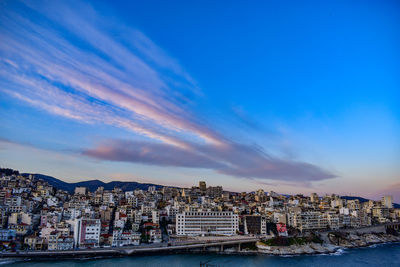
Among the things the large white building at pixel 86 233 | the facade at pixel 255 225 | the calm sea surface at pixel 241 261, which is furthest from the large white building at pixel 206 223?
the large white building at pixel 86 233

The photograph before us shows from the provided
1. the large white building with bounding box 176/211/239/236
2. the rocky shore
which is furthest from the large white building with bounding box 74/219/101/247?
the rocky shore

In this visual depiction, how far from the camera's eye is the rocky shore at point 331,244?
117ft

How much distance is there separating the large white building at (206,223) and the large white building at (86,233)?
10.1 metres

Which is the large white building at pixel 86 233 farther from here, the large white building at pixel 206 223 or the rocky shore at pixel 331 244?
the rocky shore at pixel 331 244

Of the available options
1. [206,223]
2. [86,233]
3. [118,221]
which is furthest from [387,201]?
[86,233]

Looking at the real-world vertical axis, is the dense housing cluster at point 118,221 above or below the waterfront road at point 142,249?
above

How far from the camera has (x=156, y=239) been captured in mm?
35531

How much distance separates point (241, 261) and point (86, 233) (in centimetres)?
1552

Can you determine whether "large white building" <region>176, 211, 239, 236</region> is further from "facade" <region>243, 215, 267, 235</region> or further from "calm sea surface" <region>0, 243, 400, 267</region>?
"calm sea surface" <region>0, 243, 400, 267</region>

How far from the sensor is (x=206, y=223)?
4094cm

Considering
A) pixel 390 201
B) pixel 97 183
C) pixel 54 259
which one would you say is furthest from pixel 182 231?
pixel 97 183

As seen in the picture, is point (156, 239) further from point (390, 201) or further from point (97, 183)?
point (97, 183)

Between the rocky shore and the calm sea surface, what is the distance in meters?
2.00

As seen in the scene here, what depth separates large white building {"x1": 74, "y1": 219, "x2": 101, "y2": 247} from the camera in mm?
32469
